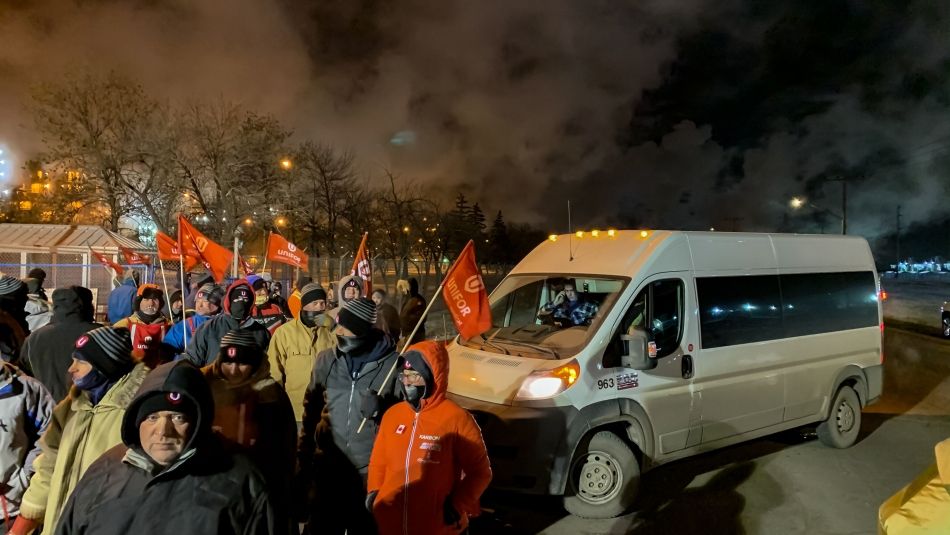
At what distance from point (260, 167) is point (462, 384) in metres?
21.3

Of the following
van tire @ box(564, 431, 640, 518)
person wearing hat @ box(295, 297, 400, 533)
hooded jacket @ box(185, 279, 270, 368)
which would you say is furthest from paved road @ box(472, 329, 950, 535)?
hooded jacket @ box(185, 279, 270, 368)

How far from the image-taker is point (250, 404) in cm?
316

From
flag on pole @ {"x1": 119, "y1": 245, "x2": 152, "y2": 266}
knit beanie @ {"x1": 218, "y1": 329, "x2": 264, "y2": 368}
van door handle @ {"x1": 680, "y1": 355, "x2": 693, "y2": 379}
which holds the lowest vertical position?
van door handle @ {"x1": 680, "y1": 355, "x2": 693, "y2": 379}

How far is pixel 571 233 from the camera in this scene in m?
5.93

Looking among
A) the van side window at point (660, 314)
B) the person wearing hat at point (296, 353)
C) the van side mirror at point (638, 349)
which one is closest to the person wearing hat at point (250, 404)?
the person wearing hat at point (296, 353)

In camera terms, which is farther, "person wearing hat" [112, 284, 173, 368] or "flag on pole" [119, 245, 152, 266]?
"flag on pole" [119, 245, 152, 266]

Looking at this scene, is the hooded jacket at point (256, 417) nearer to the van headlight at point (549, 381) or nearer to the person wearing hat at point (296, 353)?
the person wearing hat at point (296, 353)

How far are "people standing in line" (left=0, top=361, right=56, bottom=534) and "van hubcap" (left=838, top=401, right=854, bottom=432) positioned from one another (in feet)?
25.0

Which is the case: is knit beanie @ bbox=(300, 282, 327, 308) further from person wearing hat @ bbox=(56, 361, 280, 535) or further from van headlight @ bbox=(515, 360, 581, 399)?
Answer: person wearing hat @ bbox=(56, 361, 280, 535)

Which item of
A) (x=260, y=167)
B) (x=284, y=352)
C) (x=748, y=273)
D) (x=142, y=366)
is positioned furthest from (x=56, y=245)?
(x=748, y=273)

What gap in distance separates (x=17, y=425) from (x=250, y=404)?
128cm

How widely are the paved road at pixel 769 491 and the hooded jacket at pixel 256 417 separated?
7.06 ft

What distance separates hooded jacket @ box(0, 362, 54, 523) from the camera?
3.06 meters

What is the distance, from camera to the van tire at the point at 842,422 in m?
6.45
